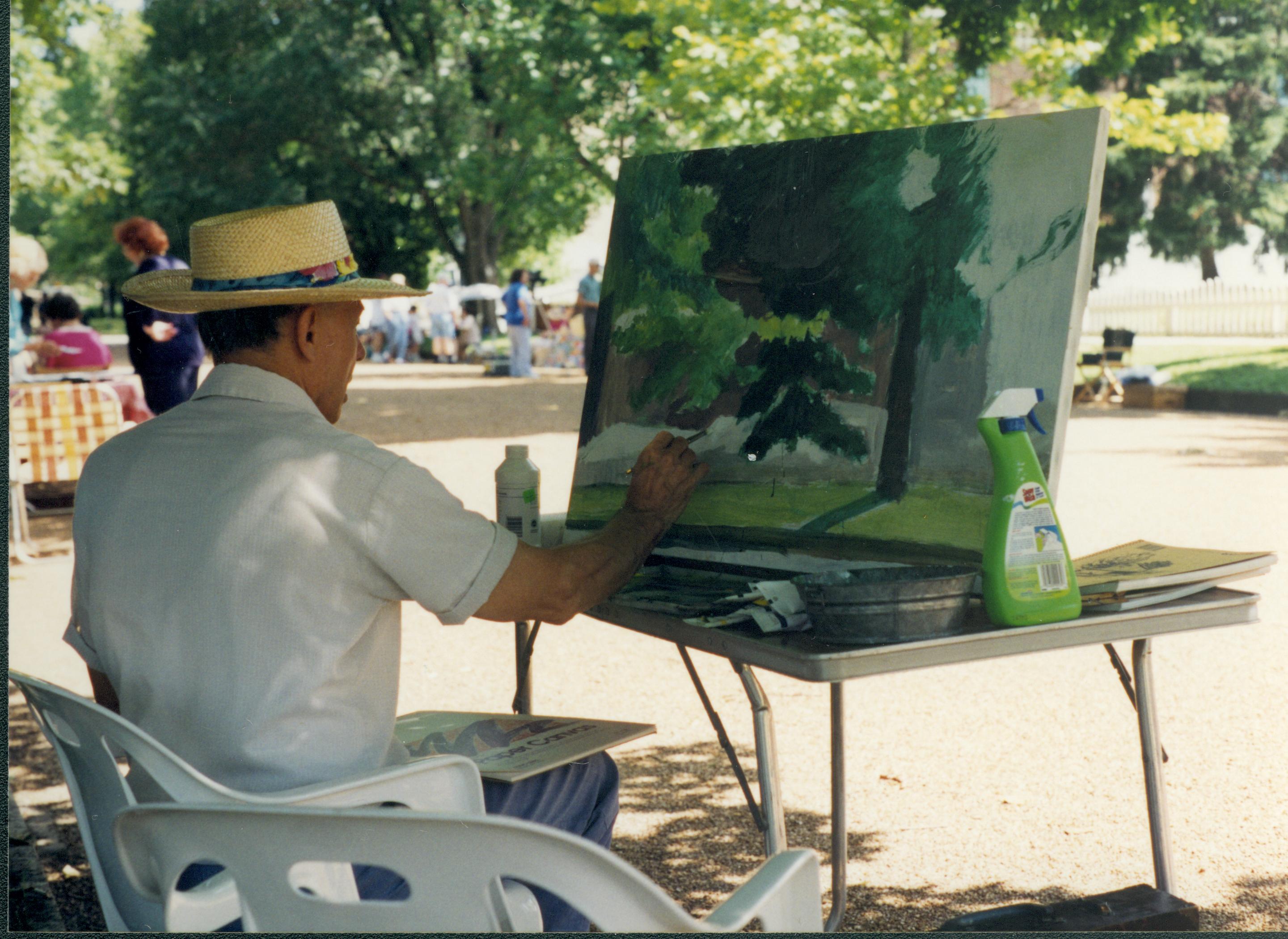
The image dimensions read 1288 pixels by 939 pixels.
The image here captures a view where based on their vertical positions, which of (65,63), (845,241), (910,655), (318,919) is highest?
(65,63)

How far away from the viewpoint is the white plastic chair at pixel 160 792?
5.59 feet

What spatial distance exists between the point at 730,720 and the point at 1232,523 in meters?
4.30

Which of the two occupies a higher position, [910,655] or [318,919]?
[910,655]

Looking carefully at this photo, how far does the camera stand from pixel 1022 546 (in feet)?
6.90

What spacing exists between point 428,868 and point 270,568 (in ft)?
2.30

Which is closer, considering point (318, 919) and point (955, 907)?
point (318, 919)

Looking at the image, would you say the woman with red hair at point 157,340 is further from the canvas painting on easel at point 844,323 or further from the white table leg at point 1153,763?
the white table leg at point 1153,763

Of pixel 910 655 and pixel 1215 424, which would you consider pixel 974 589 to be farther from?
pixel 1215 424

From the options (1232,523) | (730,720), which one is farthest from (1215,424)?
(730,720)

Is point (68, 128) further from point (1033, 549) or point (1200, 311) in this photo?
point (1033, 549)

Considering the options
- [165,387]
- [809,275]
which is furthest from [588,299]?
[809,275]

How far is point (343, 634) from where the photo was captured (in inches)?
77.4

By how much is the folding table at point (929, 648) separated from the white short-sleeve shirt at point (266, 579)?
0.42m

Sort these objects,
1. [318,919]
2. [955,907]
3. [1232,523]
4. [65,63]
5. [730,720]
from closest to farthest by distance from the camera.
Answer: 1. [318,919]
2. [955,907]
3. [730,720]
4. [1232,523]
5. [65,63]
